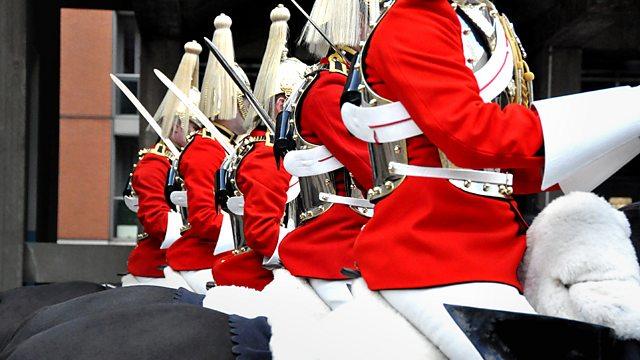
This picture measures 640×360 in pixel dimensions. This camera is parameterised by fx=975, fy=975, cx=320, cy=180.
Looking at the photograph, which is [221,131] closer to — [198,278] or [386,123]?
[198,278]

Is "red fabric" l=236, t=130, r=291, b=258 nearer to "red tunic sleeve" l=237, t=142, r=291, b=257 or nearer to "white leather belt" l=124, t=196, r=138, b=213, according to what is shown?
Answer: "red tunic sleeve" l=237, t=142, r=291, b=257

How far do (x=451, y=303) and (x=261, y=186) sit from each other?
2.54 meters

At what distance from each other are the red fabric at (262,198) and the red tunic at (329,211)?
82cm

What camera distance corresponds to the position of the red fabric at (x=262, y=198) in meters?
4.33

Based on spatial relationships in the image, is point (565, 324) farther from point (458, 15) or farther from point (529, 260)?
point (458, 15)

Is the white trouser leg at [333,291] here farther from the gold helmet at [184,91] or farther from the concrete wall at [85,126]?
the concrete wall at [85,126]

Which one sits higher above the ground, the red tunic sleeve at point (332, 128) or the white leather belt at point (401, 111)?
the white leather belt at point (401, 111)

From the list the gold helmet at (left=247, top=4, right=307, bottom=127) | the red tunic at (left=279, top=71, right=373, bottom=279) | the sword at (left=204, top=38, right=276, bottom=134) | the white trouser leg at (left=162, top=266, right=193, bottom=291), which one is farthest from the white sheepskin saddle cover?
the white trouser leg at (left=162, top=266, right=193, bottom=291)

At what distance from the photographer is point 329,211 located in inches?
134

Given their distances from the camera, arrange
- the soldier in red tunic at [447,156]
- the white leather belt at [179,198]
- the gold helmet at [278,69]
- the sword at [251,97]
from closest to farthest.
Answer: the soldier in red tunic at [447,156] → the sword at [251,97] → the gold helmet at [278,69] → the white leather belt at [179,198]

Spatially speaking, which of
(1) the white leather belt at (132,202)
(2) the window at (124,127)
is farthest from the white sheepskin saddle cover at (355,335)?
(2) the window at (124,127)

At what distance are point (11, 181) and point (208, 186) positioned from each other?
4334 millimetres

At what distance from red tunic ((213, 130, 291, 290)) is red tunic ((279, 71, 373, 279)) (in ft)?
2.74

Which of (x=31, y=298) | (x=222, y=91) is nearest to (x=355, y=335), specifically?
(x=31, y=298)
